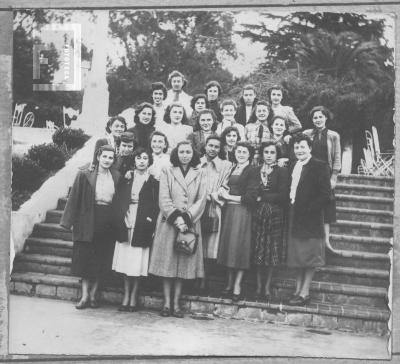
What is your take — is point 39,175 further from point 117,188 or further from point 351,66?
point 351,66

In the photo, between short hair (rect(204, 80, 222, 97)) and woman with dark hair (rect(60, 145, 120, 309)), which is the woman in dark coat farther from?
woman with dark hair (rect(60, 145, 120, 309))

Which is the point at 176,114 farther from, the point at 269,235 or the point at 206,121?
the point at 269,235

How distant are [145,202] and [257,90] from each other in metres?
1.36

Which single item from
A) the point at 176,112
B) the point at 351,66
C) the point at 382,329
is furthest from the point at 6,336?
the point at 351,66

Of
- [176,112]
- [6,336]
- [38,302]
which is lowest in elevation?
[6,336]

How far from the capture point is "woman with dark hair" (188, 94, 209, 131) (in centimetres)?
468

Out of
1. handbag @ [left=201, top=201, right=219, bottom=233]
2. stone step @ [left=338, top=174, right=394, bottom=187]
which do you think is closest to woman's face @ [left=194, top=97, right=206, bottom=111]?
handbag @ [left=201, top=201, right=219, bottom=233]

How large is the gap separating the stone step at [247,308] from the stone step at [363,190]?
2.64 feet

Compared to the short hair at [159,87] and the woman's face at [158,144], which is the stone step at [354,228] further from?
the short hair at [159,87]

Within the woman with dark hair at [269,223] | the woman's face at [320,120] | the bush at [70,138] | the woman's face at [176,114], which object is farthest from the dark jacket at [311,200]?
the bush at [70,138]

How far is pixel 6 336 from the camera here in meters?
4.59

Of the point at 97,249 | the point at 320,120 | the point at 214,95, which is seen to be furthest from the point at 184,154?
the point at 320,120

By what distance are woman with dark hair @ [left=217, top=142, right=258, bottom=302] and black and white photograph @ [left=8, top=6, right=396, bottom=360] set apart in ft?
0.04

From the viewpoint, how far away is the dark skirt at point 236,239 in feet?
14.8
